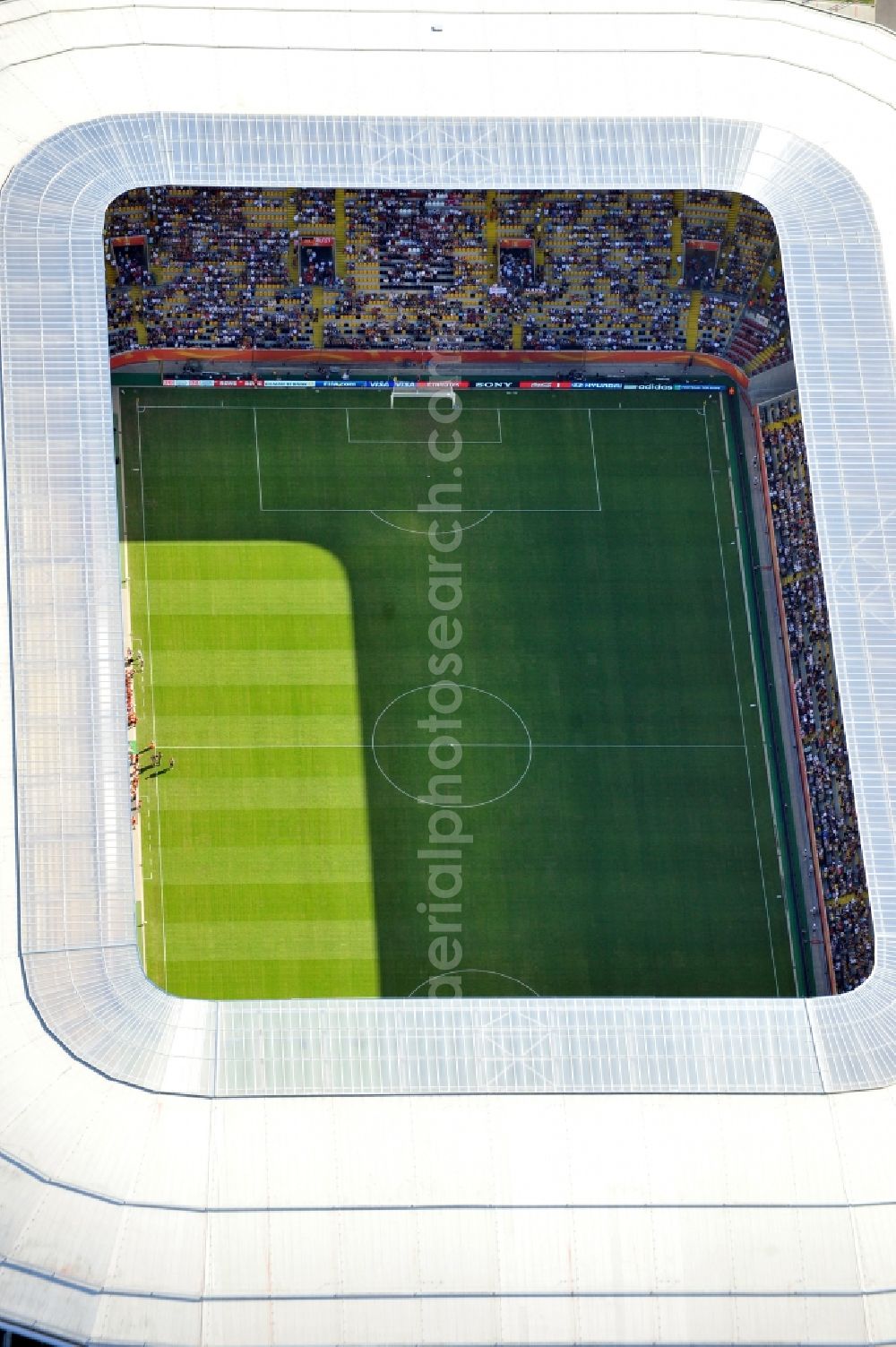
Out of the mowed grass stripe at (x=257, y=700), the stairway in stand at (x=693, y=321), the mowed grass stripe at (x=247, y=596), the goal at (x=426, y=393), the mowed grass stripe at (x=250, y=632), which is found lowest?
the mowed grass stripe at (x=257, y=700)

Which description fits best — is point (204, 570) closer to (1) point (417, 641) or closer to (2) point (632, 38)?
(1) point (417, 641)

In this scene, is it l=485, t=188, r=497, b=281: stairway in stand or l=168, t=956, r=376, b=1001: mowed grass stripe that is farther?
l=485, t=188, r=497, b=281: stairway in stand

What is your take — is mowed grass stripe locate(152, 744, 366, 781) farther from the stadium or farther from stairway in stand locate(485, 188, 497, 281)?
stairway in stand locate(485, 188, 497, 281)

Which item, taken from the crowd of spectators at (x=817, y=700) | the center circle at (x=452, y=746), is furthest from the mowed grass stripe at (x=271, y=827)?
the crowd of spectators at (x=817, y=700)

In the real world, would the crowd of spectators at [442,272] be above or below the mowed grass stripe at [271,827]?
above

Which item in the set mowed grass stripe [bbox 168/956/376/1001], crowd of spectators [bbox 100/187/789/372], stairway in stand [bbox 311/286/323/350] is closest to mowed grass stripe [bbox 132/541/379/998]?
mowed grass stripe [bbox 168/956/376/1001]

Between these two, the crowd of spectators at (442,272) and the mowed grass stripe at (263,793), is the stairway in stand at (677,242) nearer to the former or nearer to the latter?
the crowd of spectators at (442,272)
